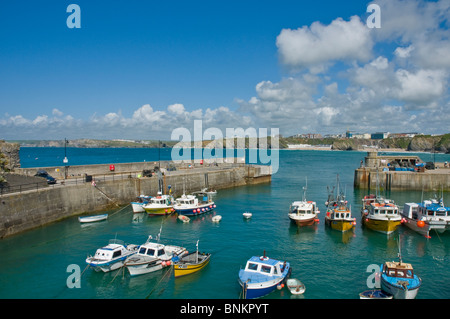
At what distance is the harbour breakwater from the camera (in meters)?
32.4

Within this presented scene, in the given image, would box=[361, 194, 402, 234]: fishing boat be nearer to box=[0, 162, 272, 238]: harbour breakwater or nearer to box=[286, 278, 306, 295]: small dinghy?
box=[286, 278, 306, 295]: small dinghy

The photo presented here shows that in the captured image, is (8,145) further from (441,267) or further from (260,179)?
(441,267)

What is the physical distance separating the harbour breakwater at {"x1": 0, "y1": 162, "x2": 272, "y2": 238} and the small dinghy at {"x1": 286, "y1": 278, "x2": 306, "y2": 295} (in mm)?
26839

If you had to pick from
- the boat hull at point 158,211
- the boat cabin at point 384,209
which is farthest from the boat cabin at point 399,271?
the boat hull at point 158,211

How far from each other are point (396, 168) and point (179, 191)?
47.9 m

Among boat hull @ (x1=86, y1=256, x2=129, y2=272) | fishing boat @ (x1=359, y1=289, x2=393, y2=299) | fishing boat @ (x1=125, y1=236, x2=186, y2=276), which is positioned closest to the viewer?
fishing boat @ (x1=359, y1=289, x2=393, y2=299)

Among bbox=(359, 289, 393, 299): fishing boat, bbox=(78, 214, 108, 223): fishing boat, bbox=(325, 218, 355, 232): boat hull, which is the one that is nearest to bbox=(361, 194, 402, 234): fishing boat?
bbox=(325, 218, 355, 232): boat hull

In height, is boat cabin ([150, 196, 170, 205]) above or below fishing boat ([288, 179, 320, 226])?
above

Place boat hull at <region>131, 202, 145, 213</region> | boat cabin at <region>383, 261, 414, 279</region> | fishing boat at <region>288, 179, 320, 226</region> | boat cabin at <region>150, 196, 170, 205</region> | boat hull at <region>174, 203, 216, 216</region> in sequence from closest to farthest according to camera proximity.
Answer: boat cabin at <region>383, 261, 414, 279</region> → fishing boat at <region>288, 179, 320, 226</region> → boat hull at <region>174, 203, 216, 216</region> → boat cabin at <region>150, 196, 170, 205</region> → boat hull at <region>131, 202, 145, 213</region>

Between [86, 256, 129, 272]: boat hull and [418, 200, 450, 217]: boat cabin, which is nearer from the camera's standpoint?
[86, 256, 129, 272]: boat hull

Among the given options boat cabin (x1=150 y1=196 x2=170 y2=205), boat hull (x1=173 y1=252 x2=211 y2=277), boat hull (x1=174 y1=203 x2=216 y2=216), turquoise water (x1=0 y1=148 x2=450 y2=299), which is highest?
boat cabin (x1=150 y1=196 x2=170 y2=205)

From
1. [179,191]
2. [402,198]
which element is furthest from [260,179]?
[402,198]
